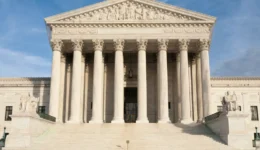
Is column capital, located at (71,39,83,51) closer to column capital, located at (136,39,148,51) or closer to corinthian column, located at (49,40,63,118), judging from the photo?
corinthian column, located at (49,40,63,118)

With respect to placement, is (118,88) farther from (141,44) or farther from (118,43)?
(141,44)

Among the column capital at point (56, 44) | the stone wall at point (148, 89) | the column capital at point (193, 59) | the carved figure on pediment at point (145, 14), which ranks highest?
the carved figure on pediment at point (145, 14)

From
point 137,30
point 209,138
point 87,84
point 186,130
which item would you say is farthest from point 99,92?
point 209,138

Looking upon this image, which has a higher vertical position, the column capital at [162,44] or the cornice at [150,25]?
the cornice at [150,25]

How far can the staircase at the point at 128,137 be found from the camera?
93.1 feet

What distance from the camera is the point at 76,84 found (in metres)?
42.2

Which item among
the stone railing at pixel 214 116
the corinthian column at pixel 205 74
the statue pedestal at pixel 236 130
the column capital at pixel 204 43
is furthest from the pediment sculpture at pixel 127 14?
the statue pedestal at pixel 236 130

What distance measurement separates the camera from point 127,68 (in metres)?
49.2

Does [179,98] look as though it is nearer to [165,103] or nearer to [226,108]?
[165,103]

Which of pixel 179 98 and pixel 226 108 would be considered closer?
pixel 226 108

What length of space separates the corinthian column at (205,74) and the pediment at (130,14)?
3.39 m

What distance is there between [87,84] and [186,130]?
60.4 feet

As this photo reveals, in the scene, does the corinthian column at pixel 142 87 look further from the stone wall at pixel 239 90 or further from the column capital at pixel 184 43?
the stone wall at pixel 239 90

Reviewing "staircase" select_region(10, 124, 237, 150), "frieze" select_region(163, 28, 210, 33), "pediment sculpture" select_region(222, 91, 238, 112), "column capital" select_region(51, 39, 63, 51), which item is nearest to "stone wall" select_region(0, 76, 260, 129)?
"column capital" select_region(51, 39, 63, 51)
